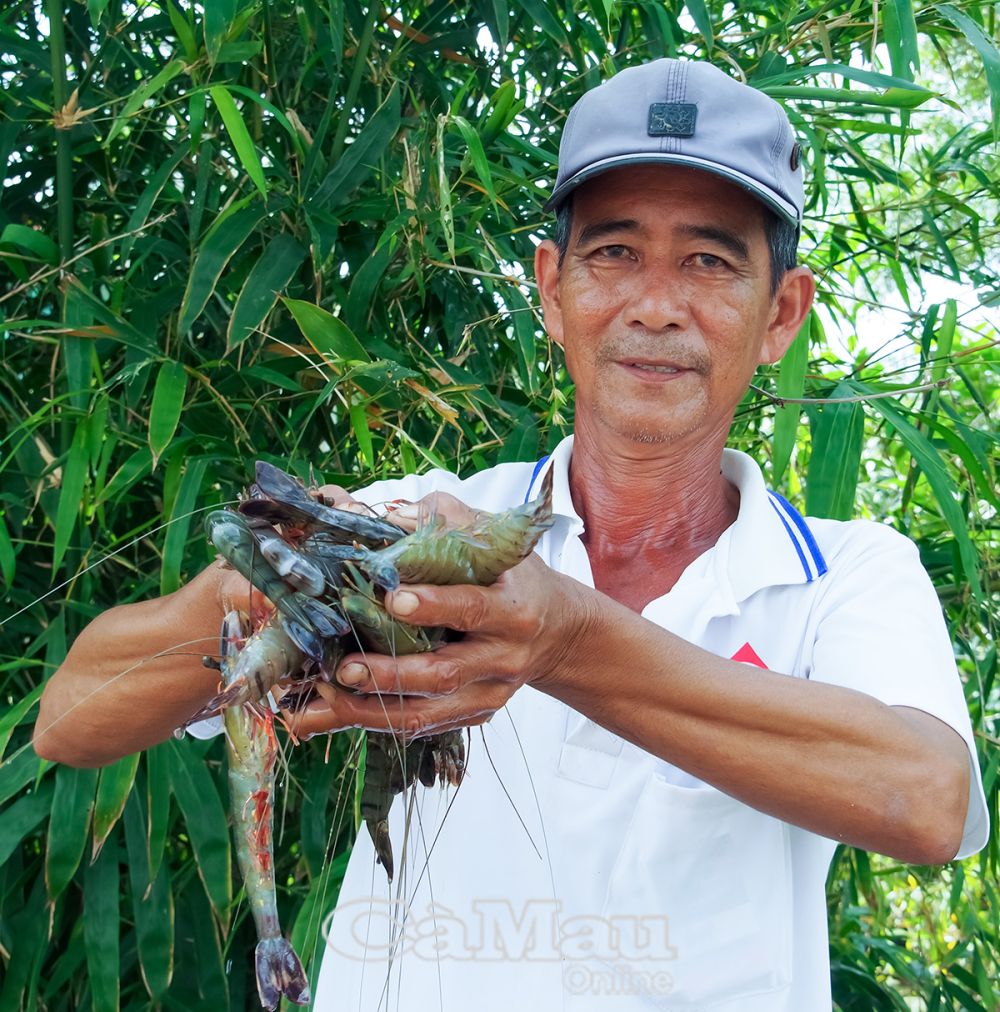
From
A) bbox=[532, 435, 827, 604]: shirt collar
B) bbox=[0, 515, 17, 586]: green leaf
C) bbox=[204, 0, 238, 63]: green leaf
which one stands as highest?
bbox=[204, 0, 238, 63]: green leaf

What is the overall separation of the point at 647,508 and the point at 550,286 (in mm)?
280

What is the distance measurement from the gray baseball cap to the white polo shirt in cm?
37

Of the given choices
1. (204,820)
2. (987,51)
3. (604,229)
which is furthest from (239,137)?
(987,51)

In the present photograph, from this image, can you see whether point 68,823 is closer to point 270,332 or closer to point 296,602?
point 270,332

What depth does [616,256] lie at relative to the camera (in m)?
1.34

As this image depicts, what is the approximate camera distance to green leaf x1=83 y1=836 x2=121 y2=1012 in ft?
5.34

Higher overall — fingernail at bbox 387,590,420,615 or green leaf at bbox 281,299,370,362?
green leaf at bbox 281,299,370,362

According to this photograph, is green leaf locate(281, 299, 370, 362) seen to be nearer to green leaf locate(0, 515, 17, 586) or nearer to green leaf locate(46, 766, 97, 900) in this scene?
green leaf locate(0, 515, 17, 586)

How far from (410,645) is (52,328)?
0.99 m

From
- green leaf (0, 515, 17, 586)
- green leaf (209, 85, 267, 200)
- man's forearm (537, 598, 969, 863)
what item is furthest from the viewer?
green leaf (0, 515, 17, 586)

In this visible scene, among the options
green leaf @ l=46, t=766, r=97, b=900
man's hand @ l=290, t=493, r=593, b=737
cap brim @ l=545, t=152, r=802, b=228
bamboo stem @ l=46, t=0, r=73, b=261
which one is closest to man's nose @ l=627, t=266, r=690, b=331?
cap brim @ l=545, t=152, r=802, b=228

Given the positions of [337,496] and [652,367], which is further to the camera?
[652,367]

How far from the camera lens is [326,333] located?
5.12 ft

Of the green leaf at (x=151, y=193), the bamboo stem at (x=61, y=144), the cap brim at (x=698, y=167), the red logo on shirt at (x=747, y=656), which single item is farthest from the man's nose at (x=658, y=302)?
the bamboo stem at (x=61, y=144)
